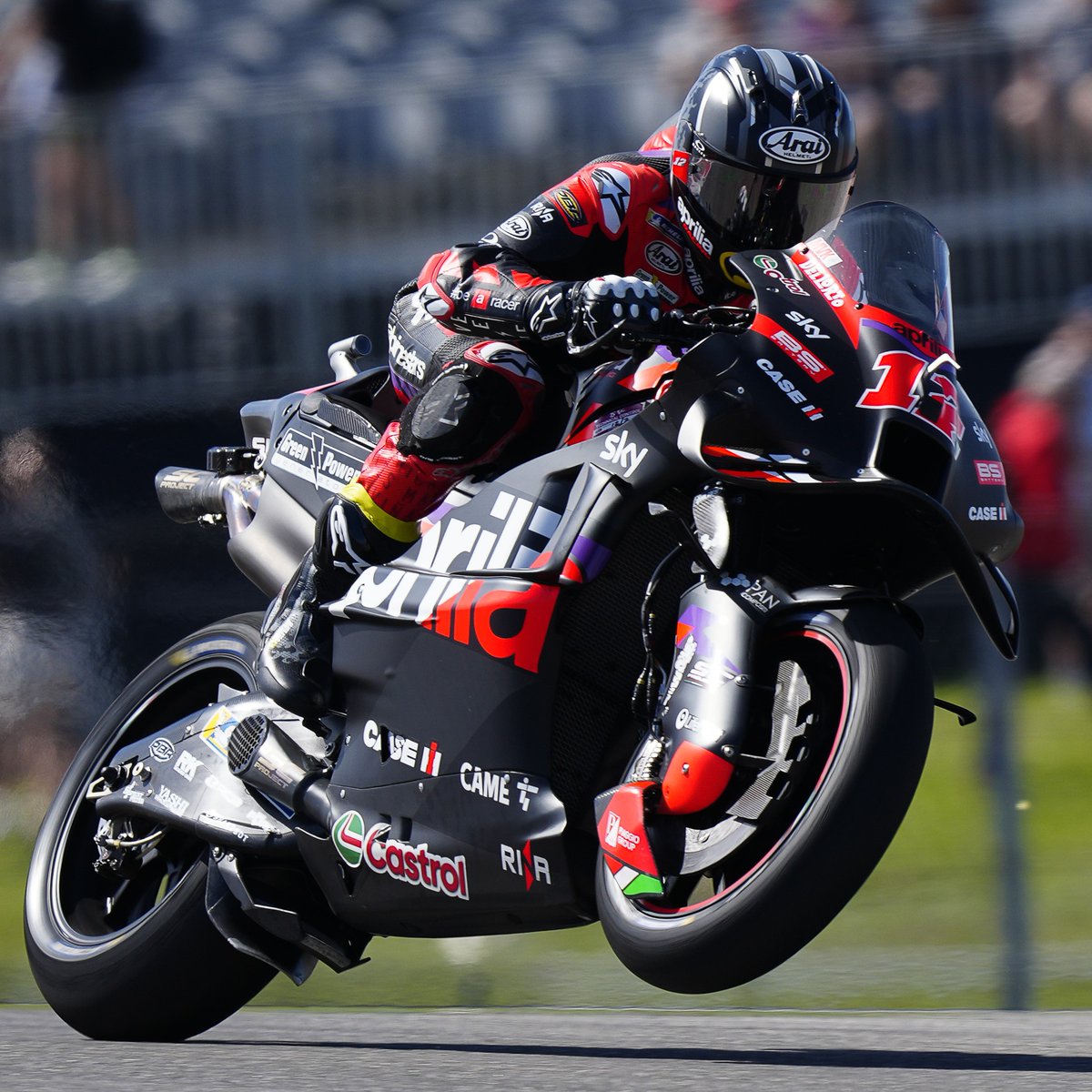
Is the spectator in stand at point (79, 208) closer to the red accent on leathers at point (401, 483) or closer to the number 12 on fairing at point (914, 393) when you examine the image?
the red accent on leathers at point (401, 483)

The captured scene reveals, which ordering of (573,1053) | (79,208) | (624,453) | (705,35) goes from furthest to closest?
(705,35) → (79,208) → (573,1053) → (624,453)

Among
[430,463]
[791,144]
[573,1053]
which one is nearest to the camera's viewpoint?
[791,144]

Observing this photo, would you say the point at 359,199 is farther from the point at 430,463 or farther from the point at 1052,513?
the point at 430,463

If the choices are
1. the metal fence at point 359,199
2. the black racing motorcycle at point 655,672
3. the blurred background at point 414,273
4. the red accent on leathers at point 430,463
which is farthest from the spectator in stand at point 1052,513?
the metal fence at point 359,199

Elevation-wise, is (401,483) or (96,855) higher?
(401,483)

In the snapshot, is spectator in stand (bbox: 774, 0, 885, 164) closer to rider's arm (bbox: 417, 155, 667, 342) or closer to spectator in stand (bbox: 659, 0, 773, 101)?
spectator in stand (bbox: 659, 0, 773, 101)

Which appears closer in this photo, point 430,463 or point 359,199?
point 430,463

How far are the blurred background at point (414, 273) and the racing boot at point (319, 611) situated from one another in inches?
62.5

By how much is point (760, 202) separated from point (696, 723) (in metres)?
0.96

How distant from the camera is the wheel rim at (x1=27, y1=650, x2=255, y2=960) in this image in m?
4.54

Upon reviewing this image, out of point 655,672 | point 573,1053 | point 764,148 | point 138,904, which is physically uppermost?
point 764,148

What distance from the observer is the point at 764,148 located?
3.53m

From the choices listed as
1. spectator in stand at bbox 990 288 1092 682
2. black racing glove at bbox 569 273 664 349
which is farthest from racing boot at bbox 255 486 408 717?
spectator in stand at bbox 990 288 1092 682

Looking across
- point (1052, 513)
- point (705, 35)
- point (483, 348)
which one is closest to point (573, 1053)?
point (483, 348)
